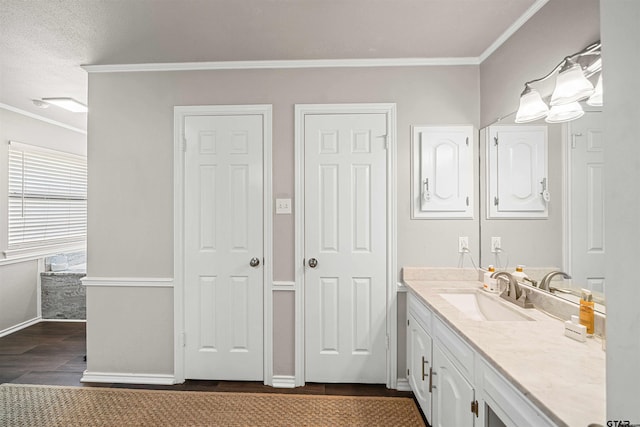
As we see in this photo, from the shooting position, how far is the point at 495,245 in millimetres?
2225

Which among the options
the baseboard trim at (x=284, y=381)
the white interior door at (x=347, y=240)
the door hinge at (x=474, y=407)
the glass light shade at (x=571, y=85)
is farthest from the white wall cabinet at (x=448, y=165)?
the baseboard trim at (x=284, y=381)

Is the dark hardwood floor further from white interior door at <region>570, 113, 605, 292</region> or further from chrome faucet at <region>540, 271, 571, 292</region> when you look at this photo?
white interior door at <region>570, 113, 605, 292</region>

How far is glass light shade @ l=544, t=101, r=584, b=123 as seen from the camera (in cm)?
149

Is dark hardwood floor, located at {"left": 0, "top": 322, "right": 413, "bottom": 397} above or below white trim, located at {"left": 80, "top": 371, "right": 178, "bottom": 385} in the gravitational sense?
below

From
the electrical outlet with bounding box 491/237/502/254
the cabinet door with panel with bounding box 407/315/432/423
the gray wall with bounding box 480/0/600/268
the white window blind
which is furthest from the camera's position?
the white window blind

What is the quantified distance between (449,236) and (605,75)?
197 cm

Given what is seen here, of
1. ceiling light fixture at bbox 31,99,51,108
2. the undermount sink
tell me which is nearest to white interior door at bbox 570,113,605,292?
the undermount sink

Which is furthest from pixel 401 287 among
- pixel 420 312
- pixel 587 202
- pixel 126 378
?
pixel 126 378

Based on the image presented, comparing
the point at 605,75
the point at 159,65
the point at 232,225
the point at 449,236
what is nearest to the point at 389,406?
the point at 449,236

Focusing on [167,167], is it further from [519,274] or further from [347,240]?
[519,274]

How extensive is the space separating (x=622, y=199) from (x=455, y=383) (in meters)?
1.30

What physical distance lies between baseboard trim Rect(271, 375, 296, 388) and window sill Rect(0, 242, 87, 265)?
335 cm

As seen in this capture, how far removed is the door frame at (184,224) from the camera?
8.13ft

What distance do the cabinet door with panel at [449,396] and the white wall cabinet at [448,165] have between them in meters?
1.12
